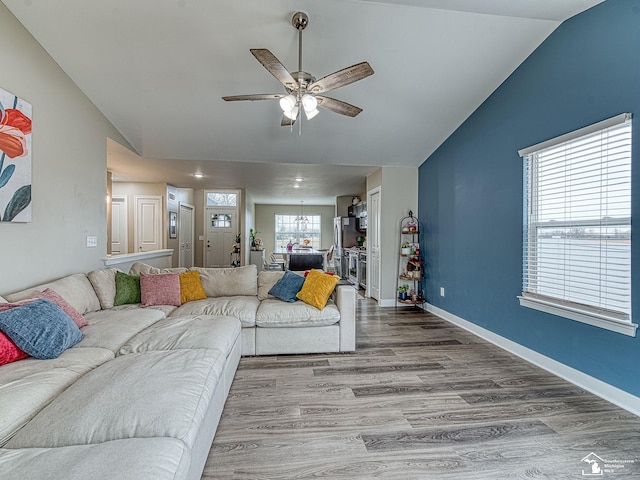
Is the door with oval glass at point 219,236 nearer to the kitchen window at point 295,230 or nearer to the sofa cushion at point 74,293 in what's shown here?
the kitchen window at point 295,230

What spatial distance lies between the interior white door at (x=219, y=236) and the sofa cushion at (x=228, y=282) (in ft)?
16.0

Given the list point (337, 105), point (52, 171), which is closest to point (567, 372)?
point (337, 105)

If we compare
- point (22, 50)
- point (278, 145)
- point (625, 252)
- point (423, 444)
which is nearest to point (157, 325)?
point (423, 444)

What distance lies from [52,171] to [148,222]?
4.11m

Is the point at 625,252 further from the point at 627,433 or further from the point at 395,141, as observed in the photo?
the point at 395,141

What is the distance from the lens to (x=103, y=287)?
10.5 feet

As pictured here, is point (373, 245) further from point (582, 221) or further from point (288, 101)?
point (288, 101)

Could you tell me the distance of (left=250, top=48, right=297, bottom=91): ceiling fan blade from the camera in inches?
79.7

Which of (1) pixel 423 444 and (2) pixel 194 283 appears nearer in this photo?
(1) pixel 423 444

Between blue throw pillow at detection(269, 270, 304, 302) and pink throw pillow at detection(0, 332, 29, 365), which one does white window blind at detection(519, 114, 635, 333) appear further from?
pink throw pillow at detection(0, 332, 29, 365)

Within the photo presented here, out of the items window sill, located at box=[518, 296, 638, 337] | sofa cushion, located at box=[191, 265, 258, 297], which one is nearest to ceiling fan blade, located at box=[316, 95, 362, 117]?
sofa cushion, located at box=[191, 265, 258, 297]

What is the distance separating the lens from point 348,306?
320 centimetres

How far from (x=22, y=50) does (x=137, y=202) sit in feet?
15.1

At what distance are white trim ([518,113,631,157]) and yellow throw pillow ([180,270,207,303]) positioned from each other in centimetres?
384
